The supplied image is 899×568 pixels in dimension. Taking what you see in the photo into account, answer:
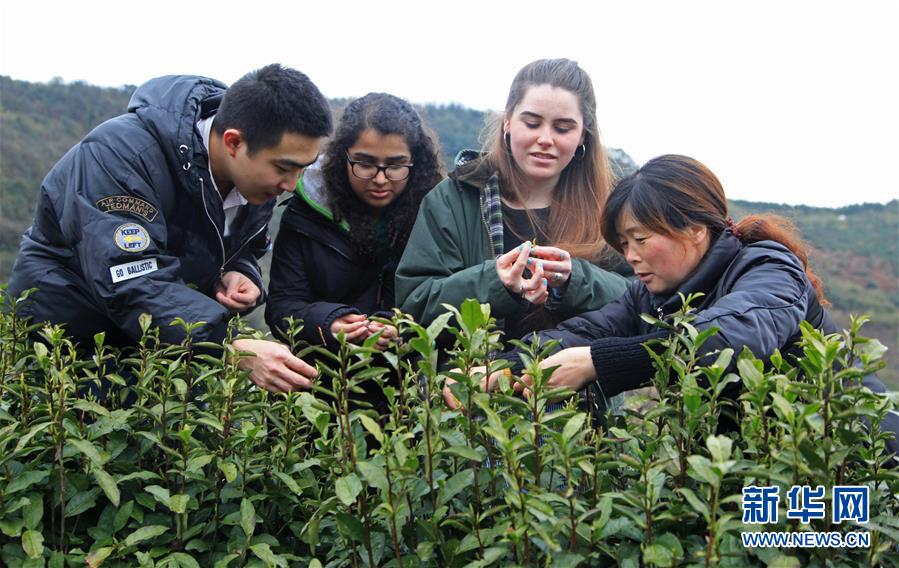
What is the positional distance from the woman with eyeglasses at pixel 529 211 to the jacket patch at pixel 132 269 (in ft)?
3.08

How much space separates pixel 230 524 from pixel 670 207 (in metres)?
1.66

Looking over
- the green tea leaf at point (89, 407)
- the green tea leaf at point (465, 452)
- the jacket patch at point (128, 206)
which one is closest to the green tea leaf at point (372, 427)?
the green tea leaf at point (465, 452)

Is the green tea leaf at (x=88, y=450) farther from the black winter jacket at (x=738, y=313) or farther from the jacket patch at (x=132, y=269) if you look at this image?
the black winter jacket at (x=738, y=313)

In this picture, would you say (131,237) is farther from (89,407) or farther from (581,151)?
(581,151)

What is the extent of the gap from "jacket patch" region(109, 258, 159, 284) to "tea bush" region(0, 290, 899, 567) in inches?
19.0

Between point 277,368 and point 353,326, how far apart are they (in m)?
0.72

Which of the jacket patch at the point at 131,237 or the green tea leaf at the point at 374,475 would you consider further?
the jacket patch at the point at 131,237

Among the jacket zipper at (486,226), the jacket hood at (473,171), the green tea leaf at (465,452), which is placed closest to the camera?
the green tea leaf at (465,452)

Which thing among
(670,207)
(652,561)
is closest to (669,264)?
(670,207)

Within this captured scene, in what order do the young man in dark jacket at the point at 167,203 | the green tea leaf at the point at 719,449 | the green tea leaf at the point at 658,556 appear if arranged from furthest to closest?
the young man in dark jacket at the point at 167,203
the green tea leaf at the point at 658,556
the green tea leaf at the point at 719,449

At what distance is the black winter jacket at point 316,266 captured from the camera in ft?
11.7

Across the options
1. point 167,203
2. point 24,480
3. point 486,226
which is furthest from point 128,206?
point 486,226

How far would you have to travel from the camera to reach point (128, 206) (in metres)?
2.80

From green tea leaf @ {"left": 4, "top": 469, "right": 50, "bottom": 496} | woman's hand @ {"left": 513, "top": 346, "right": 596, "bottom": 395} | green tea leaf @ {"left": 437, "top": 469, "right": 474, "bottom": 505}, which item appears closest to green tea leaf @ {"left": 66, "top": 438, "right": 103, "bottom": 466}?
green tea leaf @ {"left": 4, "top": 469, "right": 50, "bottom": 496}
